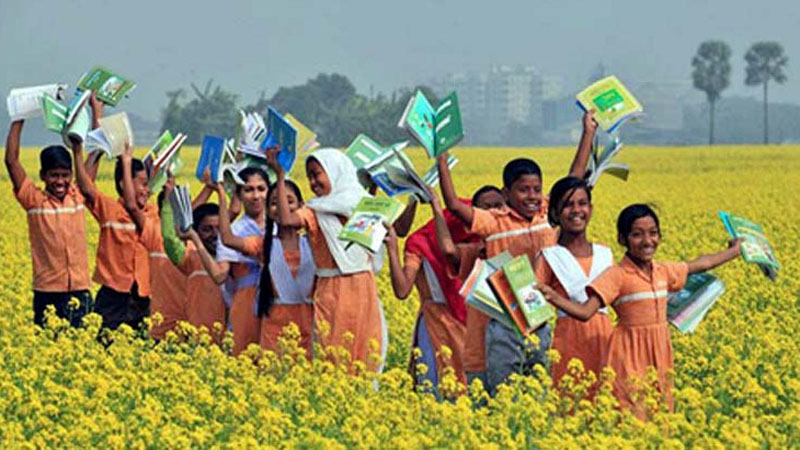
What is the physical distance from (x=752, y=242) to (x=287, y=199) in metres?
2.32

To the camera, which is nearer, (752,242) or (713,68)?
(752,242)

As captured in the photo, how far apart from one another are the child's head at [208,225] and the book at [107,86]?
114cm

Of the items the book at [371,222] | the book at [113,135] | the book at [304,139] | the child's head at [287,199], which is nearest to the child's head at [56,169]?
the book at [113,135]

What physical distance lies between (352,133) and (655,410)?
70.8 m

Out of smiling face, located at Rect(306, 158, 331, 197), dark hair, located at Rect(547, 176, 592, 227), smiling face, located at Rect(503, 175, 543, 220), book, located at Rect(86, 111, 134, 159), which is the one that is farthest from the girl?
dark hair, located at Rect(547, 176, 592, 227)

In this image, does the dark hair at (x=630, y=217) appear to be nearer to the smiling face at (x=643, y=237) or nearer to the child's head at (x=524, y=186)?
the smiling face at (x=643, y=237)

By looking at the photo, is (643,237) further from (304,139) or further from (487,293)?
(304,139)

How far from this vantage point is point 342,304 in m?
9.33

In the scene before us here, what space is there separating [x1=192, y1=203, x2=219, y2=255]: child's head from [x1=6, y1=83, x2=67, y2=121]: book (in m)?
1.23

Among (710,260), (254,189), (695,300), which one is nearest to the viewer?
(710,260)

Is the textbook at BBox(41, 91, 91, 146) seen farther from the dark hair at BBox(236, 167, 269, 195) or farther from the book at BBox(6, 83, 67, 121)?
the dark hair at BBox(236, 167, 269, 195)

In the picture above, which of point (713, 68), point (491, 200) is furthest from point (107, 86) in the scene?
point (713, 68)

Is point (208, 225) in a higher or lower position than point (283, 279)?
higher

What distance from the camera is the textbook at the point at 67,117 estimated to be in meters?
11.0
